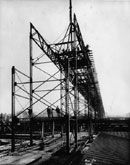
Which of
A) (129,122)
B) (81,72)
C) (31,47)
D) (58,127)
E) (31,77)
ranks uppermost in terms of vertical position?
(31,47)


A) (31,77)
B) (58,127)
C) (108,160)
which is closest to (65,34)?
(31,77)

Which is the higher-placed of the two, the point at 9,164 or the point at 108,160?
the point at 108,160

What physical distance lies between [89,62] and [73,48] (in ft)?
9.58

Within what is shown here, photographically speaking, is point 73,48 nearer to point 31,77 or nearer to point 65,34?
point 65,34

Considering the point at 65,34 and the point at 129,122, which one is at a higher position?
the point at 65,34

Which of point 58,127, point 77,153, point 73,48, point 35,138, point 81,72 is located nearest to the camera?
point 77,153

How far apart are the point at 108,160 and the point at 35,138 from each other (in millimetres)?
12532

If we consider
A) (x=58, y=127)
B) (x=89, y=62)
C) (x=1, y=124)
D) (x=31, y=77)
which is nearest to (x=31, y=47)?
(x=31, y=77)

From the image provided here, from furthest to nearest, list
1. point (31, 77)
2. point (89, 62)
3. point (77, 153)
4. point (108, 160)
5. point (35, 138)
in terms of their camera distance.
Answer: point (35, 138), point (89, 62), point (31, 77), point (77, 153), point (108, 160)

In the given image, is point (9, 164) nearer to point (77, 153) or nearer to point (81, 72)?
point (77, 153)

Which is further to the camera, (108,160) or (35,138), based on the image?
(35,138)

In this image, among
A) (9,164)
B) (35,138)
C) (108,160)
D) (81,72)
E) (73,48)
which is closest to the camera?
(108,160)

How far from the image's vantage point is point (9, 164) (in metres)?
7.09

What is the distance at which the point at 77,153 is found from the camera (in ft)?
29.4
